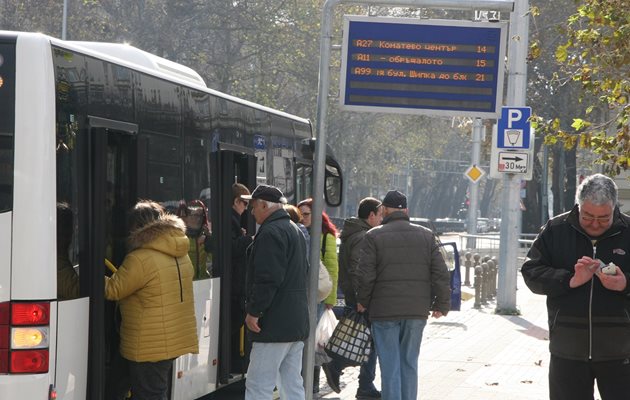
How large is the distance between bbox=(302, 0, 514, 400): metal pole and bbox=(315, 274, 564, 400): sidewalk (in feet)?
9.45

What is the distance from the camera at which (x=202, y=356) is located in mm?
9930

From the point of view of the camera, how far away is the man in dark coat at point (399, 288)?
980 centimetres

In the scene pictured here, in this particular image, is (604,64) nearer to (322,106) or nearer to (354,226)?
(354,226)

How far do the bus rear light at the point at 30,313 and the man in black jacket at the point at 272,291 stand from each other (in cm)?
179

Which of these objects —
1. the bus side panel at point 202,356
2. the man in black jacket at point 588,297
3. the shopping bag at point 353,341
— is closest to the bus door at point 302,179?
the shopping bag at point 353,341

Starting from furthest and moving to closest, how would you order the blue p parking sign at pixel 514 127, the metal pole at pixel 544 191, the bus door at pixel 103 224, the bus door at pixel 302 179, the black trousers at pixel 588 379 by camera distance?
the metal pole at pixel 544 191
the blue p parking sign at pixel 514 127
the bus door at pixel 302 179
the bus door at pixel 103 224
the black trousers at pixel 588 379

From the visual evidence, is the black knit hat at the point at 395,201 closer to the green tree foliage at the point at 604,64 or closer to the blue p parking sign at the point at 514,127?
the green tree foliage at the point at 604,64

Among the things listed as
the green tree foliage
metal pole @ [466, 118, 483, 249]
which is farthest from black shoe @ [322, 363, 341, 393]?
metal pole @ [466, 118, 483, 249]

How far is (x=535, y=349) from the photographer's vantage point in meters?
17.0

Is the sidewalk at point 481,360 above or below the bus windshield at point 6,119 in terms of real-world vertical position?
below

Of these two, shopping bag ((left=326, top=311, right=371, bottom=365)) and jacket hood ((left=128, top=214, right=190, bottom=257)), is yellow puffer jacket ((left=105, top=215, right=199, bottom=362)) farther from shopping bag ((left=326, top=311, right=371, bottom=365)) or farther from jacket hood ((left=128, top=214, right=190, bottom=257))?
shopping bag ((left=326, top=311, right=371, bottom=365))

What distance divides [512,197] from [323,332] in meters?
11.5

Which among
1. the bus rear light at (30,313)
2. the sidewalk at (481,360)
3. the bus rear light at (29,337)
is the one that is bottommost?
the sidewalk at (481,360)

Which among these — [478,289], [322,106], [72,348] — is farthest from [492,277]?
[72,348]
